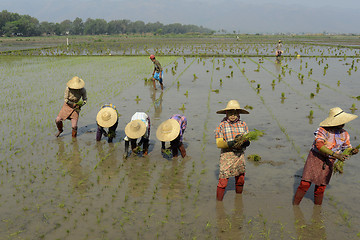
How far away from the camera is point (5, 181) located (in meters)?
5.95

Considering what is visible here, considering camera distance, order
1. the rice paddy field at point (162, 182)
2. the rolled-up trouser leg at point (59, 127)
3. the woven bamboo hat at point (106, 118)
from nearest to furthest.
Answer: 1. the rice paddy field at point (162, 182)
2. the woven bamboo hat at point (106, 118)
3. the rolled-up trouser leg at point (59, 127)

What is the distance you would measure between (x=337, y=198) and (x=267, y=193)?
1103 mm

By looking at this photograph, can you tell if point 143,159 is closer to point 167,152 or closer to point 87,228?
point 167,152

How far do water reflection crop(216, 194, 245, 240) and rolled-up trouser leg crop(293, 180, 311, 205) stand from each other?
2.71ft

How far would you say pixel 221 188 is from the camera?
204 inches

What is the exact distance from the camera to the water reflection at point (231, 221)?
178 inches

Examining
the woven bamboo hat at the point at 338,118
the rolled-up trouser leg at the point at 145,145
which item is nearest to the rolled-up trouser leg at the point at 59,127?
the rolled-up trouser leg at the point at 145,145

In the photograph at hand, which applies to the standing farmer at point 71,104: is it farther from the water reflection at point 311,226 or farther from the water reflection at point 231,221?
the water reflection at point 311,226

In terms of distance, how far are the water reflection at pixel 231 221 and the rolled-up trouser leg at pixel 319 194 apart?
112 centimetres

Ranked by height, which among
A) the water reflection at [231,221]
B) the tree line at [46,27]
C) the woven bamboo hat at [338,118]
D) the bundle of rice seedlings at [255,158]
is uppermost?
the tree line at [46,27]

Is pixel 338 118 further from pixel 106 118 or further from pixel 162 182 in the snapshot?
pixel 106 118

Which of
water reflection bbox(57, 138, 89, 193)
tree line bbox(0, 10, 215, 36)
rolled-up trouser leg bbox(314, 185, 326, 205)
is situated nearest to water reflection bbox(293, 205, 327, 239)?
rolled-up trouser leg bbox(314, 185, 326, 205)

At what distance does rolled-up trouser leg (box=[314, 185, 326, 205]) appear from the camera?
16.3 feet

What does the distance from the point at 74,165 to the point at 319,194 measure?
14.9 ft
